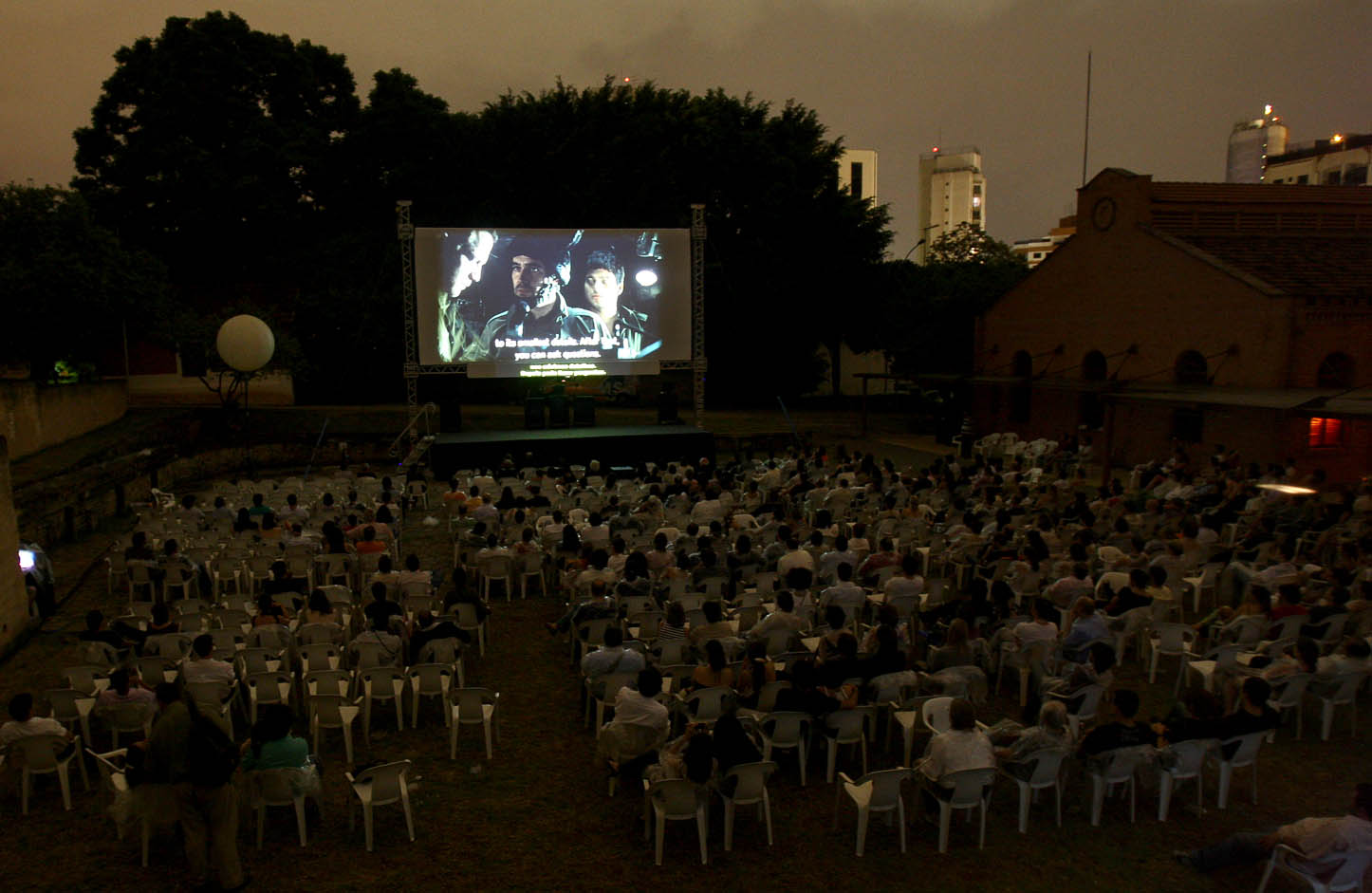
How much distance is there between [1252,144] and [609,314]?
363 feet

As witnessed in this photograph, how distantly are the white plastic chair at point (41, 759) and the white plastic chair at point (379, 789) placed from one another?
2178mm

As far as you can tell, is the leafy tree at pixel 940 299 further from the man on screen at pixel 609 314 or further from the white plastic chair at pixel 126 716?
the white plastic chair at pixel 126 716

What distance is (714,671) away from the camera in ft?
22.7

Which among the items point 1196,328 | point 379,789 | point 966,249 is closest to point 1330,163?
point 966,249

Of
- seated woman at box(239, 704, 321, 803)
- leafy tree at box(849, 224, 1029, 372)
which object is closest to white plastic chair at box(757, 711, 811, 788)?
seated woman at box(239, 704, 321, 803)

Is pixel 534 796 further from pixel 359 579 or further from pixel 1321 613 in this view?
pixel 1321 613

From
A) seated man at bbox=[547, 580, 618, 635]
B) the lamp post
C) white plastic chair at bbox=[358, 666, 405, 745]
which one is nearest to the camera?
white plastic chair at bbox=[358, 666, 405, 745]

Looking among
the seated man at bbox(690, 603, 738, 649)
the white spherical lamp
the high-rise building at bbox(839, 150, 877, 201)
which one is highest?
the high-rise building at bbox(839, 150, 877, 201)

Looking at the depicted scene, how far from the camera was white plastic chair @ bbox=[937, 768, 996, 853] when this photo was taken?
5.79 metres

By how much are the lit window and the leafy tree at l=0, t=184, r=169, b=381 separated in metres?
28.1

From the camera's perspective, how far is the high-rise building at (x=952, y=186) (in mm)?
151750

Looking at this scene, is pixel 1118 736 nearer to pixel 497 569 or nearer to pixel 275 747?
pixel 275 747

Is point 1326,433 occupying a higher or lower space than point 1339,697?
higher

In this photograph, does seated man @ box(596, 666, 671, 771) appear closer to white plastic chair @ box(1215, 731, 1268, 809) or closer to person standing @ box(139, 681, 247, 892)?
person standing @ box(139, 681, 247, 892)
